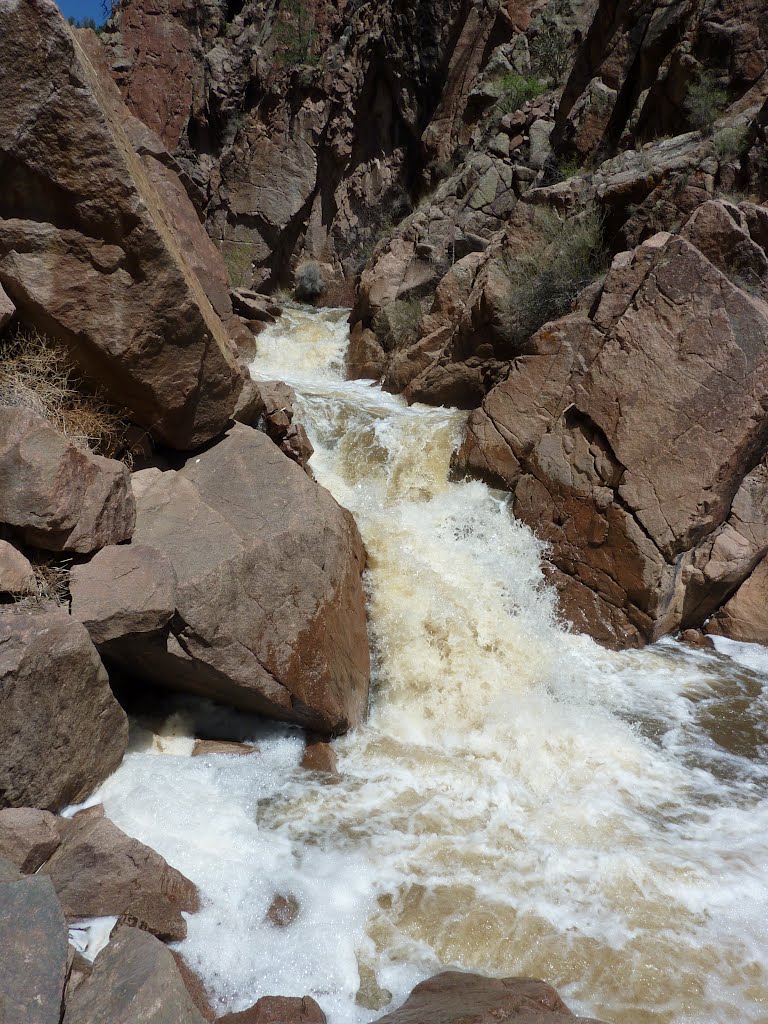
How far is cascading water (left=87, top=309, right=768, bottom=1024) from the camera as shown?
3184 millimetres

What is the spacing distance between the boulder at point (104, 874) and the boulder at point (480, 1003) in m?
1.20

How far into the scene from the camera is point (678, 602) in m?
6.91

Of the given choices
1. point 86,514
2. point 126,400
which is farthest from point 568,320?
point 86,514

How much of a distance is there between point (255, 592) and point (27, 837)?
201 centimetres

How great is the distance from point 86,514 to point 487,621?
3620mm

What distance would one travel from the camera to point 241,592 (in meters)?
4.56

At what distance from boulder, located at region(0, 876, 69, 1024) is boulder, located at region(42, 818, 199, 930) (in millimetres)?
A: 722

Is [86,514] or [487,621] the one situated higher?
[86,514]

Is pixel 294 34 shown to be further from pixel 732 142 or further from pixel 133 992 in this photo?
pixel 133 992

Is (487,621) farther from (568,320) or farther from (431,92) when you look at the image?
(431,92)

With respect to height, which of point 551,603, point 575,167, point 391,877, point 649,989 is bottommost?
point 551,603

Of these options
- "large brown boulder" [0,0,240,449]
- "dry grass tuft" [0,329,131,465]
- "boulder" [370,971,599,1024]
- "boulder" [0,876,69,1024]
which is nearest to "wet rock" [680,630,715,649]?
"boulder" [370,971,599,1024]

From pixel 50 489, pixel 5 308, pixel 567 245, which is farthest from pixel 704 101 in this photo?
pixel 50 489

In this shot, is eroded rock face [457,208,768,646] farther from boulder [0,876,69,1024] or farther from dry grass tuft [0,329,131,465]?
boulder [0,876,69,1024]
